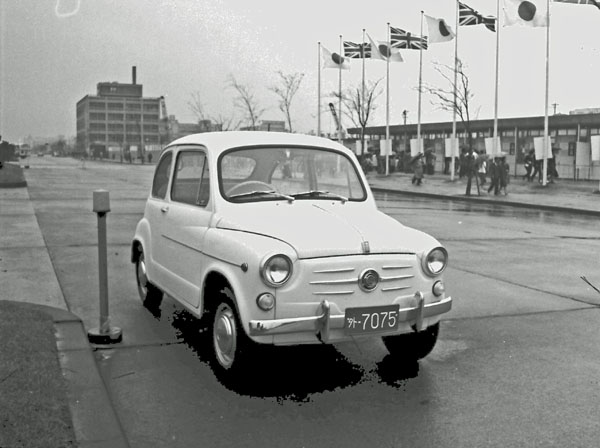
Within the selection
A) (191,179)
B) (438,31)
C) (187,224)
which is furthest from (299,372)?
(438,31)

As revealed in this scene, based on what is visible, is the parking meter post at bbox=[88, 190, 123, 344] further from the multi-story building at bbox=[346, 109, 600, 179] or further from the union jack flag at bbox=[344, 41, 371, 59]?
the union jack flag at bbox=[344, 41, 371, 59]

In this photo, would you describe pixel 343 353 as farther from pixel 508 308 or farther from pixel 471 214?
pixel 471 214

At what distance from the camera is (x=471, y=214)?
20750mm

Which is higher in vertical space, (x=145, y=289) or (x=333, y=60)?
(x=333, y=60)

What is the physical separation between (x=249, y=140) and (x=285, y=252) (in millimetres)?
1664

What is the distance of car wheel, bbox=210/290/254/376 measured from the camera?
15.4ft

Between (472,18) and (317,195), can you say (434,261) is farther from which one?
(472,18)

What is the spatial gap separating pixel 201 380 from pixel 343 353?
1310 mm

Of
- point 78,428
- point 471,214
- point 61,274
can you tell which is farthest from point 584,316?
point 471,214

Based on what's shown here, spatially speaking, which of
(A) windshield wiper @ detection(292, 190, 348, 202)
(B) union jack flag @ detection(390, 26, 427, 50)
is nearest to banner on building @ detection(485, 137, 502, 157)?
(B) union jack flag @ detection(390, 26, 427, 50)

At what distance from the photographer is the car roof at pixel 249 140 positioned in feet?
19.1

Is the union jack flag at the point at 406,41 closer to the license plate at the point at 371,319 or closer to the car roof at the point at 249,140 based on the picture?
the car roof at the point at 249,140

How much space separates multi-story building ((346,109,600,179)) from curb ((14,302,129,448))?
100.0 feet

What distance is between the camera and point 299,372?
5180 millimetres
